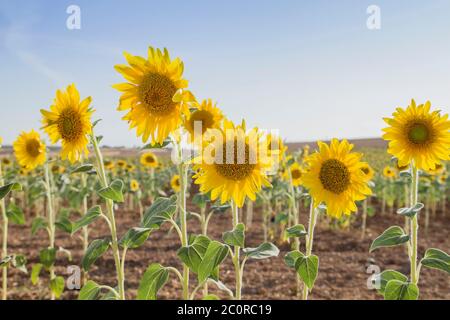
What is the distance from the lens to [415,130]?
2.04m

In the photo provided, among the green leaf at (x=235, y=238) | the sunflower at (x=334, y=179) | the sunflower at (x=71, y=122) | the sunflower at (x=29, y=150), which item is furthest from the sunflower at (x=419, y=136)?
the sunflower at (x=29, y=150)

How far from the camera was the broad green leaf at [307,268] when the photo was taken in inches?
68.7

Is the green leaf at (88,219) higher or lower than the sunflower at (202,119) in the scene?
lower

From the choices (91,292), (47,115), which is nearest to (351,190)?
(91,292)

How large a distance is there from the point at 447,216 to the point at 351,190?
832 cm

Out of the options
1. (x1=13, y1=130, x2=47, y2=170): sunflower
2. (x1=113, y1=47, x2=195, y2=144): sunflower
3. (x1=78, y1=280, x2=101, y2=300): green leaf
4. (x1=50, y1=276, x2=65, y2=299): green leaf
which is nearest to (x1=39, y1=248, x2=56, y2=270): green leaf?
(x1=50, y1=276, x2=65, y2=299): green leaf

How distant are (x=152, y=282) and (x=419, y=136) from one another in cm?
137

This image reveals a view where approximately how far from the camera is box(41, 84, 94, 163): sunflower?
1.83 metres

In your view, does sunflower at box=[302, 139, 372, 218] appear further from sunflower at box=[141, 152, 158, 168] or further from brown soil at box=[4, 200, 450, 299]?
sunflower at box=[141, 152, 158, 168]

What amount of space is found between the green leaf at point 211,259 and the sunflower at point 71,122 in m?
0.67

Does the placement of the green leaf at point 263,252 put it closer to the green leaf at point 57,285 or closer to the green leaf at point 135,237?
the green leaf at point 135,237

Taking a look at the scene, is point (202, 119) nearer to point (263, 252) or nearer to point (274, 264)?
point (263, 252)

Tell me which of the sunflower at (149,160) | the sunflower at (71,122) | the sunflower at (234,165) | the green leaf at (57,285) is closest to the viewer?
the sunflower at (234,165)

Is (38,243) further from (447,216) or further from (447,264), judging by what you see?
(447,216)
